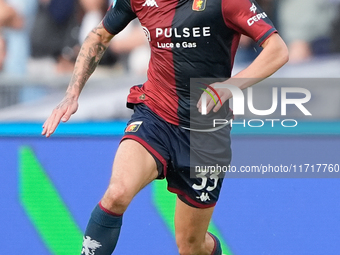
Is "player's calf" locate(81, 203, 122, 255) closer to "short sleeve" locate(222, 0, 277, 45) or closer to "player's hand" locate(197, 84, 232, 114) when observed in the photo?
"player's hand" locate(197, 84, 232, 114)

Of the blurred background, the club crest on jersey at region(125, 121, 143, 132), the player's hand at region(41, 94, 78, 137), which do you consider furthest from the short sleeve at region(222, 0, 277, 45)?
the blurred background

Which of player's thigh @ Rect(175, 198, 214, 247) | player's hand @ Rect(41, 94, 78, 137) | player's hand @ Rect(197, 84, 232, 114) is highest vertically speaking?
player's hand @ Rect(197, 84, 232, 114)

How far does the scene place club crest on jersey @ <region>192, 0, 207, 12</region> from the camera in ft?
10.9

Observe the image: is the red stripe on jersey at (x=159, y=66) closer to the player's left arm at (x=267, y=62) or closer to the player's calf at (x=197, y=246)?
the player's left arm at (x=267, y=62)

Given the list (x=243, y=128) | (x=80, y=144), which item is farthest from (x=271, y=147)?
(x=80, y=144)

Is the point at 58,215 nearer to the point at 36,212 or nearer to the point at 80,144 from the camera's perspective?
the point at 36,212

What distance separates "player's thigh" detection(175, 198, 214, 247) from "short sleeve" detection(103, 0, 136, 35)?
3.70ft

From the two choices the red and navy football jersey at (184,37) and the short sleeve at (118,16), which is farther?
the short sleeve at (118,16)

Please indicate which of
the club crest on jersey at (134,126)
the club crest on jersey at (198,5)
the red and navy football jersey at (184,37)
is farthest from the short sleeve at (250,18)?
the club crest on jersey at (134,126)

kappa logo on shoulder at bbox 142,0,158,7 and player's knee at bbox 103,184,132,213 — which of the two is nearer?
player's knee at bbox 103,184,132,213

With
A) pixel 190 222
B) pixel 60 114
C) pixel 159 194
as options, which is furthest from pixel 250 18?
pixel 159 194

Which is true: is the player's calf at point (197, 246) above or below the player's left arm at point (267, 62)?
below

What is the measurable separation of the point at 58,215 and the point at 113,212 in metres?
1.34

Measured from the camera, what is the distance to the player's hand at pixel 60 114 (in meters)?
3.30
